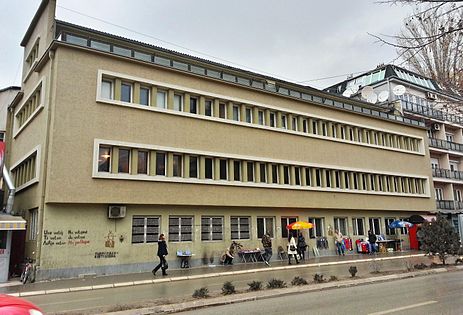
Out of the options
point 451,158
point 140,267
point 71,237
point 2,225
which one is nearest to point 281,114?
point 140,267

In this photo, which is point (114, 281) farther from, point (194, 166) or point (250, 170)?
point (250, 170)

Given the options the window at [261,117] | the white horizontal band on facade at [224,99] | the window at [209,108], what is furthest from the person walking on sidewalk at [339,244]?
the window at [209,108]

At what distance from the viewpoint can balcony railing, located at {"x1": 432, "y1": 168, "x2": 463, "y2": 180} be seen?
4300 centimetres

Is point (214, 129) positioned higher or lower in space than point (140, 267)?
higher

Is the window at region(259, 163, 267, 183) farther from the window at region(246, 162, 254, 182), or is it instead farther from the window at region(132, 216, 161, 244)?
the window at region(132, 216, 161, 244)

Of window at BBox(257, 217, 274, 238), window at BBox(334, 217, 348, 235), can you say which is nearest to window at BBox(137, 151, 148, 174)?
window at BBox(257, 217, 274, 238)

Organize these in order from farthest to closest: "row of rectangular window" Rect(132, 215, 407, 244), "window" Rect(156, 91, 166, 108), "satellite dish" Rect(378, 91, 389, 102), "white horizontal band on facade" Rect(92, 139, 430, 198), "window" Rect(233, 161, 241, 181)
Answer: "satellite dish" Rect(378, 91, 389, 102)
"window" Rect(233, 161, 241, 181)
"window" Rect(156, 91, 166, 108)
"row of rectangular window" Rect(132, 215, 407, 244)
"white horizontal band on facade" Rect(92, 139, 430, 198)

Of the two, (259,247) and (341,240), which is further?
(341,240)

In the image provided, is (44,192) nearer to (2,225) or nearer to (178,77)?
(2,225)

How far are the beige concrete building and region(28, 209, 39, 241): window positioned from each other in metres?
0.07

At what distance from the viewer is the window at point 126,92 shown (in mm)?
21641

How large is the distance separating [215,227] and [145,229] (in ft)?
14.8

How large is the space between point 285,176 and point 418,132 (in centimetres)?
1898

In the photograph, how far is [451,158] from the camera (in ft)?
155
